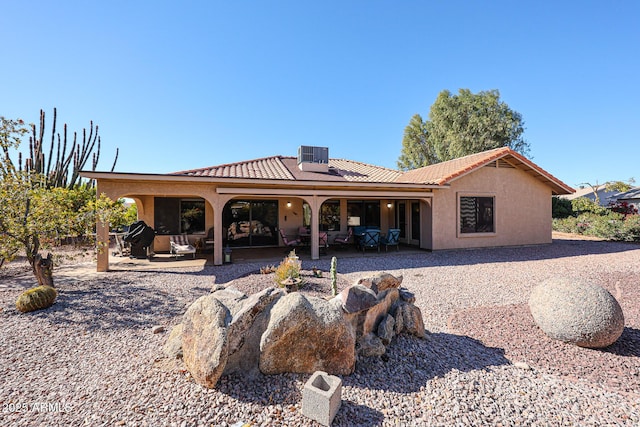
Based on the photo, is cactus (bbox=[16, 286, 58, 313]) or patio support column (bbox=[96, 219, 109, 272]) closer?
cactus (bbox=[16, 286, 58, 313])

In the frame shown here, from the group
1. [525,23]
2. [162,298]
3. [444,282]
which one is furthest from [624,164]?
[162,298]

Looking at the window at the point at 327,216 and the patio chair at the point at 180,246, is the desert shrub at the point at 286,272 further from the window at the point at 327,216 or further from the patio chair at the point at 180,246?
the window at the point at 327,216

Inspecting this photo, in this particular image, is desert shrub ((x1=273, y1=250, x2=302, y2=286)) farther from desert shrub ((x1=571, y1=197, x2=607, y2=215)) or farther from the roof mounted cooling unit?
desert shrub ((x1=571, y1=197, x2=607, y2=215))

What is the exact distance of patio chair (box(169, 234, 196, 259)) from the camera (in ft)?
33.2

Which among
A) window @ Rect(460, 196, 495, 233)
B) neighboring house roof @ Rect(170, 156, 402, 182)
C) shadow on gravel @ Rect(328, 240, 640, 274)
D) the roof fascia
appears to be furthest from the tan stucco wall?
neighboring house roof @ Rect(170, 156, 402, 182)

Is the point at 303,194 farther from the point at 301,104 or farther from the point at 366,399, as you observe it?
the point at 301,104

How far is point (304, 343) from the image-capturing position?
9.30 ft

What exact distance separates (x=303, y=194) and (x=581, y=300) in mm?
7591

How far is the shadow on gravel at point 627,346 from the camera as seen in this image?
140 inches

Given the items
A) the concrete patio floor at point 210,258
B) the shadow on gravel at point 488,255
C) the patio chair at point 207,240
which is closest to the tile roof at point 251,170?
the patio chair at point 207,240

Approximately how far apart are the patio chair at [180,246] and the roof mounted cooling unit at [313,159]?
622 cm

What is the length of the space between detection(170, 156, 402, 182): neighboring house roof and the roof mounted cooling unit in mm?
298

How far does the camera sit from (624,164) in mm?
33625

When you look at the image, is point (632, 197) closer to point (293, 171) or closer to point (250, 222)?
point (293, 171)
